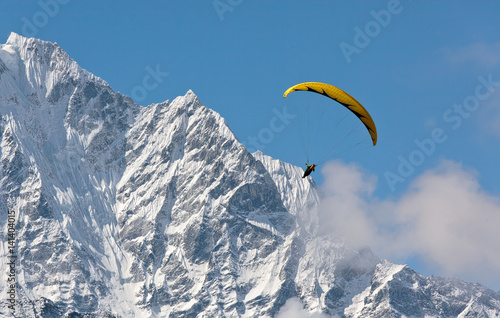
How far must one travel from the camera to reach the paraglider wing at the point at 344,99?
124 meters

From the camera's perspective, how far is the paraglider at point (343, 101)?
124188 mm

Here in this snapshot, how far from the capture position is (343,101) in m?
124

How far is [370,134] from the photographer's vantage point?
411 feet

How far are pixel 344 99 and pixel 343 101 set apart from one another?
25cm

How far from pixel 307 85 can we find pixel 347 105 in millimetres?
4926

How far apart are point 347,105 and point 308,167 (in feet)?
26.4

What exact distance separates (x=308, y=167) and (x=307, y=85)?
29.7 feet

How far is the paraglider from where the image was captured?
124m

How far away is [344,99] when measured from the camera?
124312 millimetres

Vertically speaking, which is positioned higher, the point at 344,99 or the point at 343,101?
the point at 344,99

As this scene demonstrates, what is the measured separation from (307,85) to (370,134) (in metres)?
8.80

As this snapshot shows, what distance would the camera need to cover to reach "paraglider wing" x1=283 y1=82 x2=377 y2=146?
124188 mm

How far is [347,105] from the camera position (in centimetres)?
12462

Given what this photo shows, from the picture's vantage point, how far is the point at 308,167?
125 m
